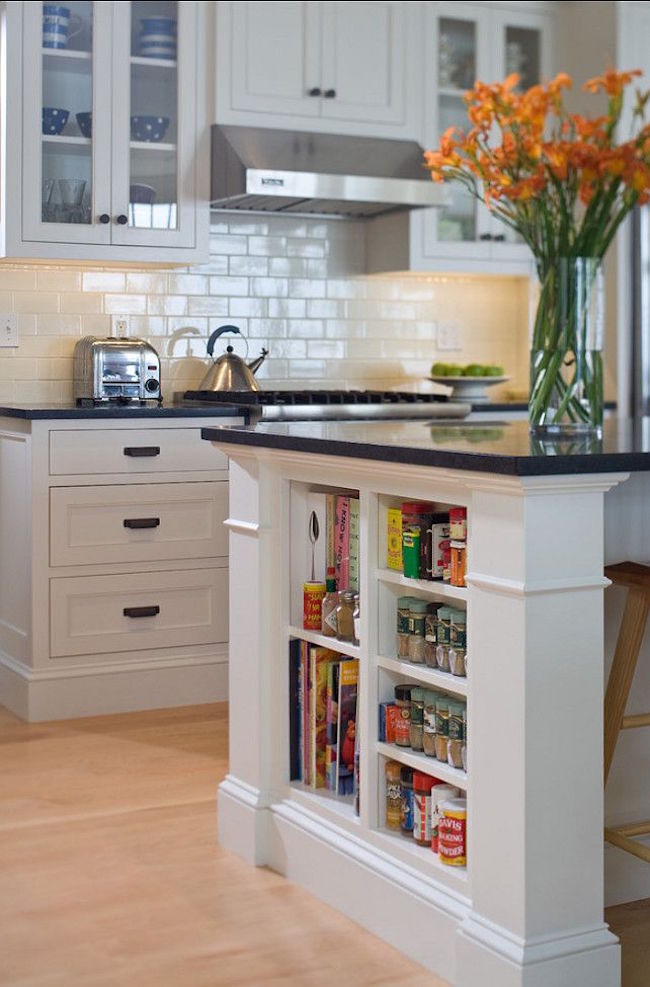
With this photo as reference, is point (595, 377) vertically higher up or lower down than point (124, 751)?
higher up

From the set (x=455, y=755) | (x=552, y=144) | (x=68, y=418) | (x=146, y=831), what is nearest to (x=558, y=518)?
(x=455, y=755)

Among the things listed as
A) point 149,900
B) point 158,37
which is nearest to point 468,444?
point 149,900

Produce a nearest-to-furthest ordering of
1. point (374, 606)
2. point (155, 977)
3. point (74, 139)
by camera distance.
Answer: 1. point (155, 977)
2. point (374, 606)
3. point (74, 139)

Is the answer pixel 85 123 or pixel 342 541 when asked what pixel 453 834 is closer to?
pixel 342 541

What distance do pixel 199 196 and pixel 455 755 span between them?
9.24 feet

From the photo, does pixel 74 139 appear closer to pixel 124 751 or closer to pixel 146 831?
pixel 124 751

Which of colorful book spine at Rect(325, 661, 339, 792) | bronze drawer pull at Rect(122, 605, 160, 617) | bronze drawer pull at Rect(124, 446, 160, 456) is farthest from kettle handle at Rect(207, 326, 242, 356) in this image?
colorful book spine at Rect(325, 661, 339, 792)

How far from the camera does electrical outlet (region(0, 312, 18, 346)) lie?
464cm

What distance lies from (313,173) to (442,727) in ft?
9.13

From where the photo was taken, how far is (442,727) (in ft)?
7.87

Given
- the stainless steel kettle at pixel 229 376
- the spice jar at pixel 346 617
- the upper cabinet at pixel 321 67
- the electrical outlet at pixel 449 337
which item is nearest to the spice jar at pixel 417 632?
the spice jar at pixel 346 617

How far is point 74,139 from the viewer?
14.6 ft

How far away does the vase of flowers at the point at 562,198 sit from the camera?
2.42 m

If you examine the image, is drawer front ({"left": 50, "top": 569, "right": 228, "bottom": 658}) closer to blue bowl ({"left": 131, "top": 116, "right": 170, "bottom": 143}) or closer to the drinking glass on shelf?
the drinking glass on shelf
